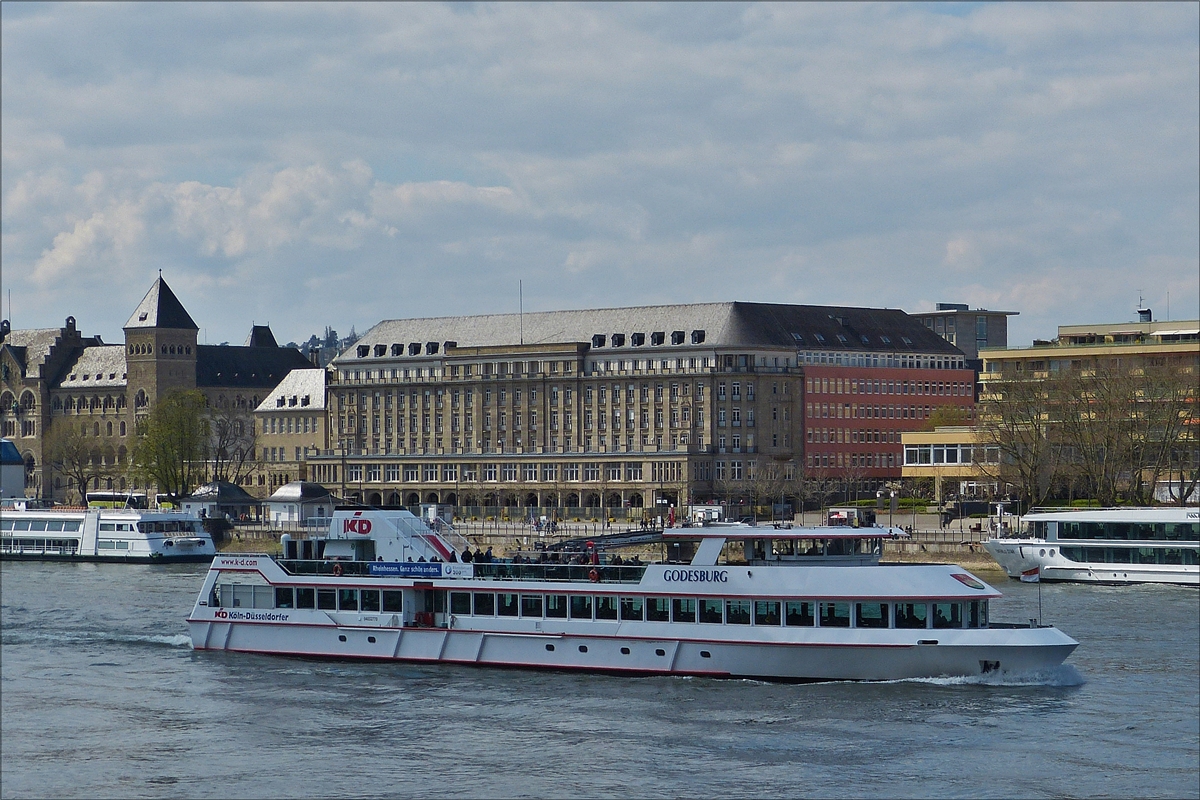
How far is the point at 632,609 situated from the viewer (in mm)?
68250

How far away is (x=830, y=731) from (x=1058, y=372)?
8899 centimetres

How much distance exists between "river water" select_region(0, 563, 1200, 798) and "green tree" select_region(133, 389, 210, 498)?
103533 mm

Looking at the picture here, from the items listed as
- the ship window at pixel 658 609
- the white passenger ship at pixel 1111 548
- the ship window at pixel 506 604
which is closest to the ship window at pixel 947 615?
the ship window at pixel 658 609

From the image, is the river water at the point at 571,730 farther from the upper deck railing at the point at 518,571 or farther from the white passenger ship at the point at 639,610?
the upper deck railing at the point at 518,571

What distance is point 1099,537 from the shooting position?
103188 millimetres

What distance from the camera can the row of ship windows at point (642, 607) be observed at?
6400 cm

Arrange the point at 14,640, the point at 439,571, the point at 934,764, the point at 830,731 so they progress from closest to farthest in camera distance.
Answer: the point at 934,764, the point at 830,731, the point at 439,571, the point at 14,640

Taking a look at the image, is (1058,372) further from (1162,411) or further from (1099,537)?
(1099,537)

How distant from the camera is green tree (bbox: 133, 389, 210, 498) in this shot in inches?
7023

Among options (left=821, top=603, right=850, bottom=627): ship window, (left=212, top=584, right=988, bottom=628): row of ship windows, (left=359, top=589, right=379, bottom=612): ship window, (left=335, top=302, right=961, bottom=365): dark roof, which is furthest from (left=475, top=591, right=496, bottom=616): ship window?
(left=335, top=302, right=961, bottom=365): dark roof

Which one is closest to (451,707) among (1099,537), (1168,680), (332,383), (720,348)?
(1168,680)

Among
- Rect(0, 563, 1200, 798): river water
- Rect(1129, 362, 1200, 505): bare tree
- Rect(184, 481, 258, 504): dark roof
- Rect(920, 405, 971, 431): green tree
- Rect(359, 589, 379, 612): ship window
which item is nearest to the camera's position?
Rect(0, 563, 1200, 798): river water

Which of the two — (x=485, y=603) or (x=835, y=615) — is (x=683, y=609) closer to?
(x=835, y=615)

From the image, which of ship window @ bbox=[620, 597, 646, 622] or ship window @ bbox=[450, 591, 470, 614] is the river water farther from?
ship window @ bbox=[450, 591, 470, 614]
